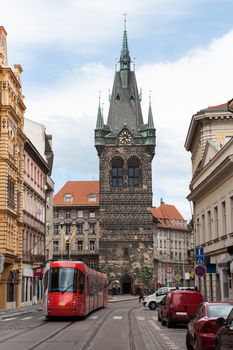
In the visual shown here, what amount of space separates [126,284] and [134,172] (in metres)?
19.6

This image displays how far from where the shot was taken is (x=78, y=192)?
129 m

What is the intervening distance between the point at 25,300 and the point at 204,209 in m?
19.8

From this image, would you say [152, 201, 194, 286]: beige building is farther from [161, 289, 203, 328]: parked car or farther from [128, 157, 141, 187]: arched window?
[161, 289, 203, 328]: parked car

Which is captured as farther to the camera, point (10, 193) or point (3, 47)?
point (3, 47)

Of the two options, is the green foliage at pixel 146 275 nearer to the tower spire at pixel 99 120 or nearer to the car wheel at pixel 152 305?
the tower spire at pixel 99 120

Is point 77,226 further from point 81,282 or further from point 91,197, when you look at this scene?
point 81,282

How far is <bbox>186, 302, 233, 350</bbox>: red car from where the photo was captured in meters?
14.6

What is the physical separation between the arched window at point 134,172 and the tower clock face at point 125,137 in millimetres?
3429

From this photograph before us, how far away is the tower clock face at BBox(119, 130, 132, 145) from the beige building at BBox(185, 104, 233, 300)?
54888 mm

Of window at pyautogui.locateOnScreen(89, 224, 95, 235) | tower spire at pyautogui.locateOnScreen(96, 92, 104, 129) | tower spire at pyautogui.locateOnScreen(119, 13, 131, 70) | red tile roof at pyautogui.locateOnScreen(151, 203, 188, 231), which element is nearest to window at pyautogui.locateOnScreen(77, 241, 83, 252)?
window at pyautogui.locateOnScreen(89, 224, 95, 235)

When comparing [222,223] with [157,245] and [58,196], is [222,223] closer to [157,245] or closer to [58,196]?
[58,196]

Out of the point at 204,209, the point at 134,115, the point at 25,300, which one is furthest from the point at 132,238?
the point at 204,209

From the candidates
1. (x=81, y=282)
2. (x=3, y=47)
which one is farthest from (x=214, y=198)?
(x=3, y=47)

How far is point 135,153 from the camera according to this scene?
112 metres
